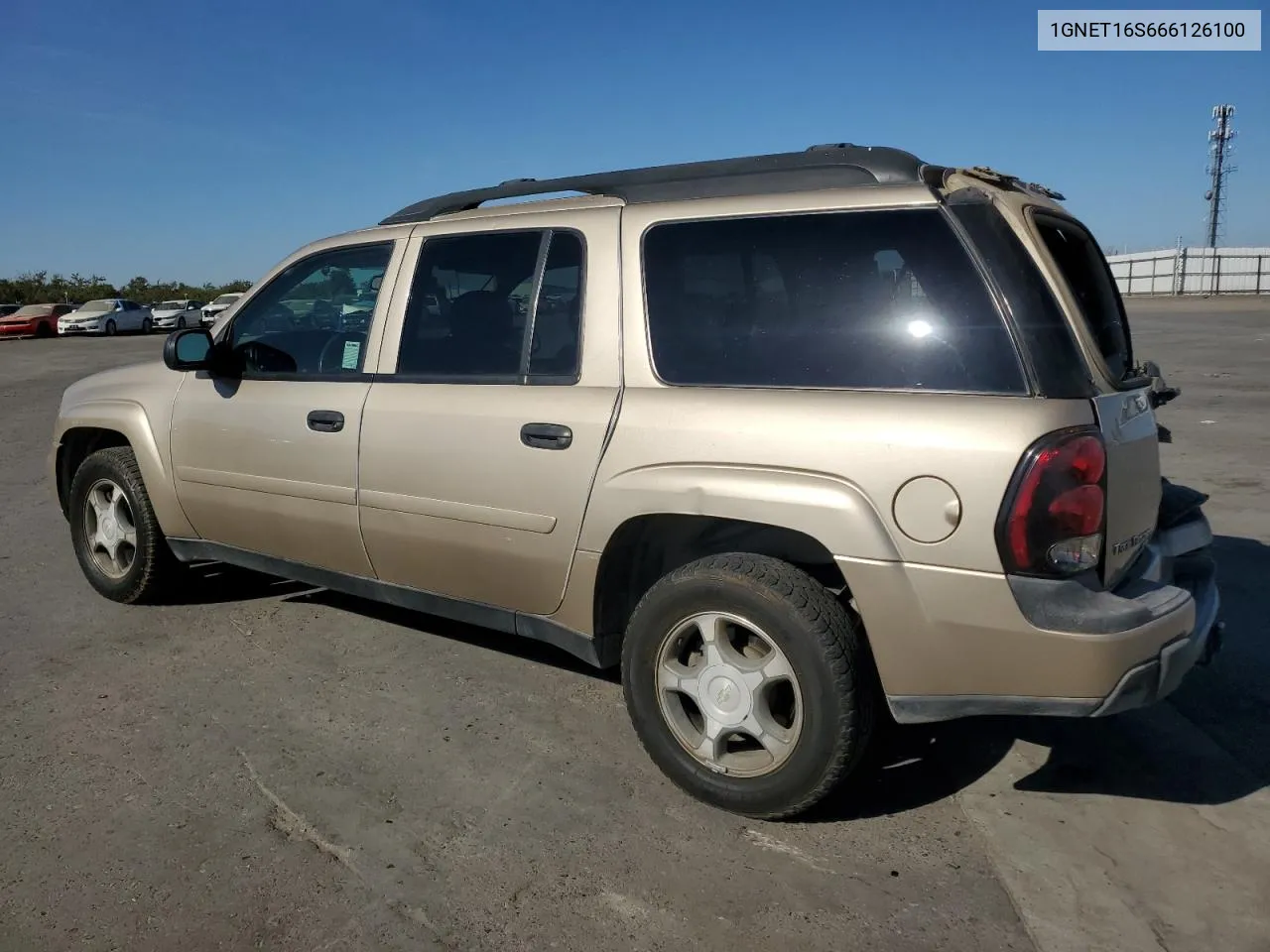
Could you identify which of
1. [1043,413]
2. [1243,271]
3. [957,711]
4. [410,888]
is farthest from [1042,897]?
[1243,271]

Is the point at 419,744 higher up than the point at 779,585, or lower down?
lower down

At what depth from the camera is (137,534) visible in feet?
16.9

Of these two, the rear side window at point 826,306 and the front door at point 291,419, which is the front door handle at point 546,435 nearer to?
the rear side window at point 826,306

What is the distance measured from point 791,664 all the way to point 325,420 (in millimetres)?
2216

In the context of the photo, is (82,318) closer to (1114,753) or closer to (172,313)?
(172,313)

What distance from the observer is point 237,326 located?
15.7ft

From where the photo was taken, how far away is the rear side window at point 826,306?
2.87 meters

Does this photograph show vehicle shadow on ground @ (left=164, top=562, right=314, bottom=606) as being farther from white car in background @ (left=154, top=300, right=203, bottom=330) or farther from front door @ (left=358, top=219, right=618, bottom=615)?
white car in background @ (left=154, top=300, right=203, bottom=330)

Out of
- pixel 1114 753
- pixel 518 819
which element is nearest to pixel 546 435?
pixel 518 819

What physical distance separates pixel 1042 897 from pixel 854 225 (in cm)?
194

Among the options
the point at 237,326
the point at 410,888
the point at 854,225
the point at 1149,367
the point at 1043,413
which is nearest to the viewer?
the point at 1043,413

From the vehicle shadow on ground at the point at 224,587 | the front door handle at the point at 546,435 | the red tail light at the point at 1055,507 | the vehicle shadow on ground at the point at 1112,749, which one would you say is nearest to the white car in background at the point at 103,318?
the vehicle shadow on ground at the point at 224,587

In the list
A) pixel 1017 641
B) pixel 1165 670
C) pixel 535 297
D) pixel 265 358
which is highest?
pixel 535 297

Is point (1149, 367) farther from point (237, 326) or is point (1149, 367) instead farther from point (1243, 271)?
point (1243, 271)
